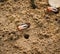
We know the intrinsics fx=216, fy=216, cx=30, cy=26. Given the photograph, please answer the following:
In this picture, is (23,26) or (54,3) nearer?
(23,26)

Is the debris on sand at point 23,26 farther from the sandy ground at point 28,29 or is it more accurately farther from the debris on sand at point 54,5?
the debris on sand at point 54,5

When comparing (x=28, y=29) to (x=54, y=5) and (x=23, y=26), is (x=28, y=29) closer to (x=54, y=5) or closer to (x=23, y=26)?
(x=23, y=26)

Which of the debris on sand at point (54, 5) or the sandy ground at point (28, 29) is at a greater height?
the debris on sand at point (54, 5)

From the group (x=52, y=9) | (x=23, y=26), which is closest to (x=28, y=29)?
(x=23, y=26)

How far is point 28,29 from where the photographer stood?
50.3 inches

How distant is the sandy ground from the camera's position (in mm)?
1202

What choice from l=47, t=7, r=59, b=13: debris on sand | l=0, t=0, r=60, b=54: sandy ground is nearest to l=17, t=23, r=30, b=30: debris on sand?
l=0, t=0, r=60, b=54: sandy ground

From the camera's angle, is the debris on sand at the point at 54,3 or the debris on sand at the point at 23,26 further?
the debris on sand at the point at 54,3

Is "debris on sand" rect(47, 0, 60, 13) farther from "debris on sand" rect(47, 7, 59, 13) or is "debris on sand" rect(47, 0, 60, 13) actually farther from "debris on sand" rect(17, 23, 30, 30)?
"debris on sand" rect(17, 23, 30, 30)

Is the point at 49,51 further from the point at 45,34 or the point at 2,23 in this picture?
the point at 2,23

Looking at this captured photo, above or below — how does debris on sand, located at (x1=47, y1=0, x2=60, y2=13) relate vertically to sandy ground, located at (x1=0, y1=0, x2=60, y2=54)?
above

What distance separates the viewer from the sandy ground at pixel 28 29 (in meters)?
1.20

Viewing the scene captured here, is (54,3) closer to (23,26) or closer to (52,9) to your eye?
(52,9)

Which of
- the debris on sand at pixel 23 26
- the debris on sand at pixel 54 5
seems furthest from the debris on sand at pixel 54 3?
the debris on sand at pixel 23 26
